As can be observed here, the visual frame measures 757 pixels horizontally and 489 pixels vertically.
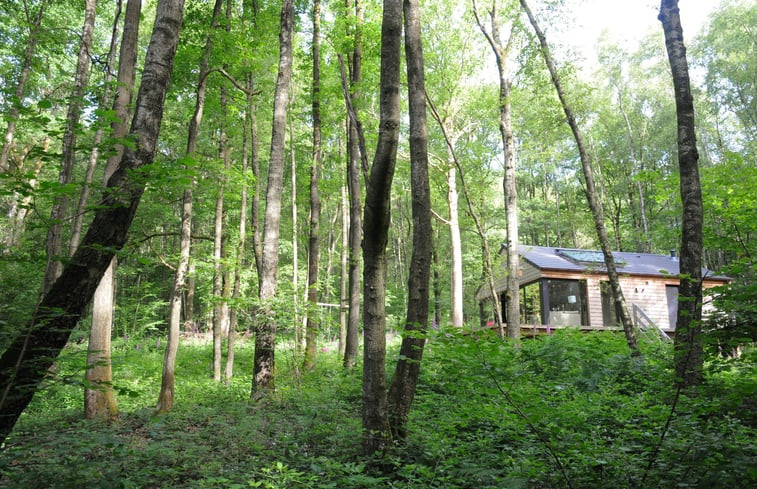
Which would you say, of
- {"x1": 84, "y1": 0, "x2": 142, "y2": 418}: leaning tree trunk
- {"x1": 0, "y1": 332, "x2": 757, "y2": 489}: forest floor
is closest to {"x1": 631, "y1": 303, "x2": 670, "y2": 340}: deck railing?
{"x1": 0, "y1": 332, "x2": 757, "y2": 489}: forest floor

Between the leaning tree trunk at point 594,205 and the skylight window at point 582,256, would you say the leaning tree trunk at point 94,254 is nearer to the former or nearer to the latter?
the leaning tree trunk at point 594,205

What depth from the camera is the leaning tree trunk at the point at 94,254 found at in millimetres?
2852

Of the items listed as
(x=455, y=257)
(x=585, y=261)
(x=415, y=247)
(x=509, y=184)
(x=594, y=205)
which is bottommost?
(x=415, y=247)

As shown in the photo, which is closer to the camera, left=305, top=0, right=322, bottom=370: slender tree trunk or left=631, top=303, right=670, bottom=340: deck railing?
left=305, top=0, right=322, bottom=370: slender tree trunk

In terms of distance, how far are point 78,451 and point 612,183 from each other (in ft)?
115

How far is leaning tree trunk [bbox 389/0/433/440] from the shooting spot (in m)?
4.54

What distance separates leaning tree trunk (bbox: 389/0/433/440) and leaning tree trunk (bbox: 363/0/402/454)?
320 millimetres

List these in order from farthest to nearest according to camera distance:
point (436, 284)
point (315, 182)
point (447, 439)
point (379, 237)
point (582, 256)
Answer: point (436, 284) < point (582, 256) < point (315, 182) < point (447, 439) < point (379, 237)

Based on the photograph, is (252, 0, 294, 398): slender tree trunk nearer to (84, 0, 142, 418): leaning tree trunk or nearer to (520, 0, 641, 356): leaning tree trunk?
(84, 0, 142, 418): leaning tree trunk

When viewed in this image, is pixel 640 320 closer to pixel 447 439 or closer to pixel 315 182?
pixel 315 182

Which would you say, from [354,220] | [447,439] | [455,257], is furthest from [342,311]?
[447,439]

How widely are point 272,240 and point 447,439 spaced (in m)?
5.01

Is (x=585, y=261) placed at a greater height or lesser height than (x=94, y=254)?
greater

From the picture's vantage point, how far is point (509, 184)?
39.2ft
